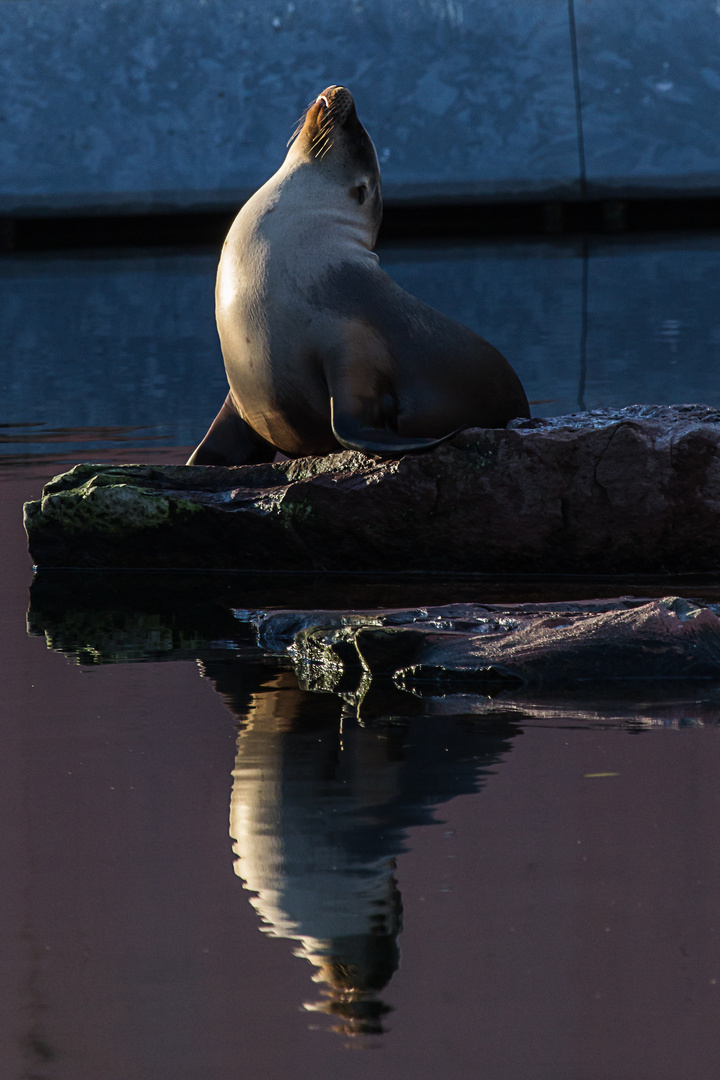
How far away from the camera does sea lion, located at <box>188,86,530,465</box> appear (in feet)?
15.2

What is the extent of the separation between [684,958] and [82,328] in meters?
10.0

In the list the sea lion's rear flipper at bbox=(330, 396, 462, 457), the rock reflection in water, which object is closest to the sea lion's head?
the sea lion's rear flipper at bbox=(330, 396, 462, 457)

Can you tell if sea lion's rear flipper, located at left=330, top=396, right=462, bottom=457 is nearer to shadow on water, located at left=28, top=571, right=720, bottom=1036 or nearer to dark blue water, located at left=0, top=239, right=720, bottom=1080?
dark blue water, located at left=0, top=239, right=720, bottom=1080

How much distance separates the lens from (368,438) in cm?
438

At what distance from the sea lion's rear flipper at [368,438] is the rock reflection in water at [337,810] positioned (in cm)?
106

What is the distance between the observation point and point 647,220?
21297 millimetres

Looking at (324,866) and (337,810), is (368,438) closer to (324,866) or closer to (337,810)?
(337,810)

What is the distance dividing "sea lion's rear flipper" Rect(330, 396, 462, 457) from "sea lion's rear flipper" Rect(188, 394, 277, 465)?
2.04ft

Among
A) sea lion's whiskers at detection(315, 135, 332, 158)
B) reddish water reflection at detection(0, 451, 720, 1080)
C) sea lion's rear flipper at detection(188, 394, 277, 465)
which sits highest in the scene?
sea lion's whiskers at detection(315, 135, 332, 158)

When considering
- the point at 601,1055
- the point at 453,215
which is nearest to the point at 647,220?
the point at 453,215

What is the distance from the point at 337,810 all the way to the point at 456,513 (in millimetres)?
2012

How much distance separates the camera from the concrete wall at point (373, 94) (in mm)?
18719

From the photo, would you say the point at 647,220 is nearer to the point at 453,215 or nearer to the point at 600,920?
the point at 453,215

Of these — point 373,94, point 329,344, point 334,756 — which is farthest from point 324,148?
point 373,94
